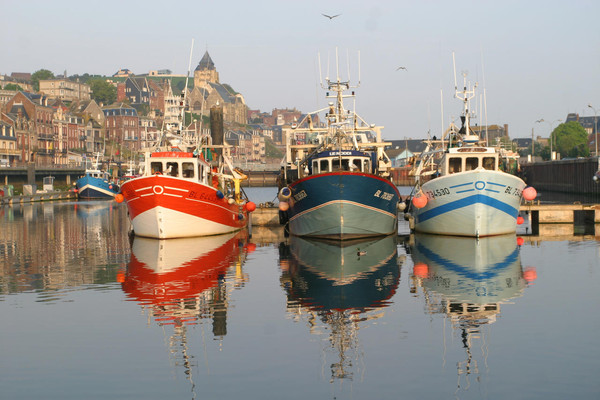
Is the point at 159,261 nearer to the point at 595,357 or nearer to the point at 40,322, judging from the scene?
the point at 40,322

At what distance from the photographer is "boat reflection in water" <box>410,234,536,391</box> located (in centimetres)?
1822

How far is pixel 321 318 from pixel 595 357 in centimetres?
663

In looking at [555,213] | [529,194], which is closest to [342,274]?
[529,194]

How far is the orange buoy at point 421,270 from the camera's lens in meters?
27.2

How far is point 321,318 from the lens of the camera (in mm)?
19625

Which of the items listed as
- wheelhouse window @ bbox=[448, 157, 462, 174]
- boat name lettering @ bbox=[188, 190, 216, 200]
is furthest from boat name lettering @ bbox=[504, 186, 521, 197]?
boat name lettering @ bbox=[188, 190, 216, 200]

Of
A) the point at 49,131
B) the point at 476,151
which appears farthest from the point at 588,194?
the point at 49,131

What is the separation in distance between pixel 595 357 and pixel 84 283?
16562 mm

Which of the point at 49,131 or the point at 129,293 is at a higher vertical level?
the point at 49,131

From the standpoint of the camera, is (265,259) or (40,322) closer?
(40,322)

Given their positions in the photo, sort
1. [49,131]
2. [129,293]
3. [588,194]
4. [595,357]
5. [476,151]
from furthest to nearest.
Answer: [49,131] → [588,194] → [476,151] → [129,293] → [595,357]

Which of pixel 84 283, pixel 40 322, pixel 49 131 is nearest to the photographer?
pixel 40 322

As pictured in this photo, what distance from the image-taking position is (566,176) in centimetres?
10169

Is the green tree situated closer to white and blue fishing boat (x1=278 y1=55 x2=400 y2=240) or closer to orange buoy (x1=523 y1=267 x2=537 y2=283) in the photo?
white and blue fishing boat (x1=278 y1=55 x2=400 y2=240)
